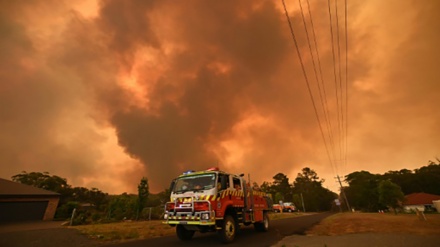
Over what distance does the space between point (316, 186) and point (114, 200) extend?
324 ft

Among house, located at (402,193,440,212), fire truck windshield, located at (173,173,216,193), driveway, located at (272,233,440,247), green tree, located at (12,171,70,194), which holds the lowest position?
driveway, located at (272,233,440,247)

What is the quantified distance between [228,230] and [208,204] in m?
1.73

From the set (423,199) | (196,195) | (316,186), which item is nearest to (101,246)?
(196,195)

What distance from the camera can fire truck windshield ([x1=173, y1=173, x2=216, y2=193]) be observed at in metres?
8.77

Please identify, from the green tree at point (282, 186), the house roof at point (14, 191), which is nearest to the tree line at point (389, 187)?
the green tree at point (282, 186)

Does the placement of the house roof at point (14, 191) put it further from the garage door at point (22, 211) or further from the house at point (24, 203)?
the garage door at point (22, 211)

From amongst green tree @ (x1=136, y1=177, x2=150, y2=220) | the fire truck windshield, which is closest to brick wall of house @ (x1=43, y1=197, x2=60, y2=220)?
green tree @ (x1=136, y1=177, x2=150, y2=220)

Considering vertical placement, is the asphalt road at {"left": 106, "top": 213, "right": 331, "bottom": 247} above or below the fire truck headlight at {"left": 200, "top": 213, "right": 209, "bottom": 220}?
below

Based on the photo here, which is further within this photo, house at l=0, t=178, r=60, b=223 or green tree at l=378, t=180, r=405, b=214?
green tree at l=378, t=180, r=405, b=214

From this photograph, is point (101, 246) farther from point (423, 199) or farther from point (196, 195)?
point (423, 199)

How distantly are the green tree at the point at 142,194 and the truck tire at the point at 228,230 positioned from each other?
22.5 meters

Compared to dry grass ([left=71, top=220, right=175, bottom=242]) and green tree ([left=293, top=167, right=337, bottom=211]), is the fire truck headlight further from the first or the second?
green tree ([left=293, top=167, right=337, bottom=211])

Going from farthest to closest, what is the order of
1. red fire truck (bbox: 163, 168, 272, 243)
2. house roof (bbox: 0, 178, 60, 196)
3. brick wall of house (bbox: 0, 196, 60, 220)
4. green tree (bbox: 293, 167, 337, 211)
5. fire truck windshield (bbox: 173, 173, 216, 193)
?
green tree (bbox: 293, 167, 337, 211), brick wall of house (bbox: 0, 196, 60, 220), house roof (bbox: 0, 178, 60, 196), fire truck windshield (bbox: 173, 173, 216, 193), red fire truck (bbox: 163, 168, 272, 243)

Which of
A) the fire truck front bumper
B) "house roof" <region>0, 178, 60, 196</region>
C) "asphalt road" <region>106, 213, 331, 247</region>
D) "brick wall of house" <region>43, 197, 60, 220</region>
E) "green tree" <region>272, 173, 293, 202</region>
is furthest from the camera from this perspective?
"green tree" <region>272, 173, 293, 202</region>
